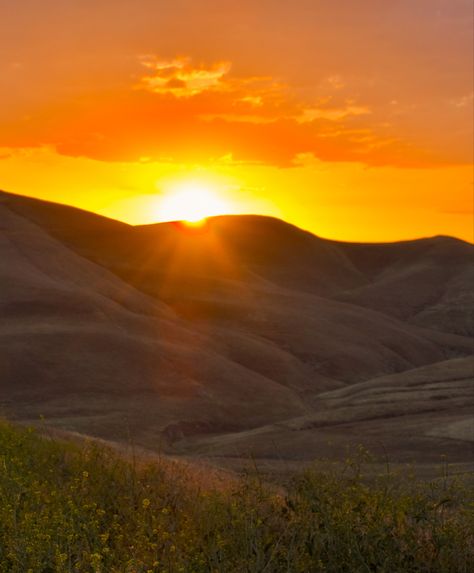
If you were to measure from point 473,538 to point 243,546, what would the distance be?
3461mm

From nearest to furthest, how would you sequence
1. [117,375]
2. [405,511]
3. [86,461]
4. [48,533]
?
[48,533] → [405,511] → [86,461] → [117,375]

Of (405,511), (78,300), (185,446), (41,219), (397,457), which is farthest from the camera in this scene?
(41,219)

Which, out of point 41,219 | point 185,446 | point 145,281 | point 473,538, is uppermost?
point 41,219

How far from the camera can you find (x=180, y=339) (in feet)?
318

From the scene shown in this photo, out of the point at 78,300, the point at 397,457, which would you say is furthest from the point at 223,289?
the point at 397,457

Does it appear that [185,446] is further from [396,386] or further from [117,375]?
[396,386]

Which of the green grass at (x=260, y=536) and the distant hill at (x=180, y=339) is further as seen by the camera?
the distant hill at (x=180, y=339)

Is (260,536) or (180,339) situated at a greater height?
(180,339)

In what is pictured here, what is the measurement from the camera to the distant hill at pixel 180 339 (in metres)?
68.8

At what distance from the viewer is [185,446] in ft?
198

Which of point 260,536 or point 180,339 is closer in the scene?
point 260,536

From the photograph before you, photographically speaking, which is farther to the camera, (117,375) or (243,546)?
(117,375)

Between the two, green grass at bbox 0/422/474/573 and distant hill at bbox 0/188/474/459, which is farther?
distant hill at bbox 0/188/474/459

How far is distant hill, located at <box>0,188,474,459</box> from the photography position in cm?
6881
